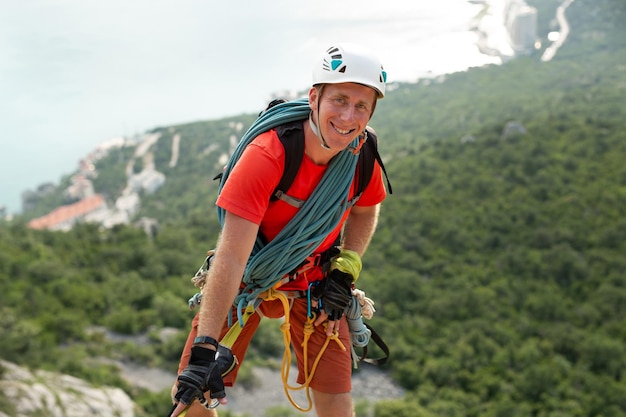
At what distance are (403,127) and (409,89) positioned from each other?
35.3 feet

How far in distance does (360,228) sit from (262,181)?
87 centimetres

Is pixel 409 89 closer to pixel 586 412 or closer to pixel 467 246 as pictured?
pixel 467 246

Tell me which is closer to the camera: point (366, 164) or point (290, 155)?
point (290, 155)

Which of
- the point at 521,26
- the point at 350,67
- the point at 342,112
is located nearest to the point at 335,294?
the point at 342,112

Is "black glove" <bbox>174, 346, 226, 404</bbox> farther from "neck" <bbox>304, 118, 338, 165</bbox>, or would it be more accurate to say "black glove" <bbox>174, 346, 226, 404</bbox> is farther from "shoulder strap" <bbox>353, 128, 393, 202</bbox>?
"shoulder strap" <bbox>353, 128, 393, 202</bbox>

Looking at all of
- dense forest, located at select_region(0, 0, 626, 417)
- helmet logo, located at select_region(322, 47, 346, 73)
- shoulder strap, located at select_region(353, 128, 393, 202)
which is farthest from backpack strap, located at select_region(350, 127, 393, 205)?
dense forest, located at select_region(0, 0, 626, 417)

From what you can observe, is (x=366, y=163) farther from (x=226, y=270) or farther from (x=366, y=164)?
(x=226, y=270)

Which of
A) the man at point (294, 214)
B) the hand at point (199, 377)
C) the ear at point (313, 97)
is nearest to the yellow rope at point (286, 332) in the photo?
the man at point (294, 214)

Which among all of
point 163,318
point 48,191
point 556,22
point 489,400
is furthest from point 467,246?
point 48,191

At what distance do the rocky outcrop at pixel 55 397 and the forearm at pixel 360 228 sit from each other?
9747mm

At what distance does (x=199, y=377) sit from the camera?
2361 mm

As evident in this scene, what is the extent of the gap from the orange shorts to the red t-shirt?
533mm

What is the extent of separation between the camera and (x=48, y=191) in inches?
3494

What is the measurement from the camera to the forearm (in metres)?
3.11
